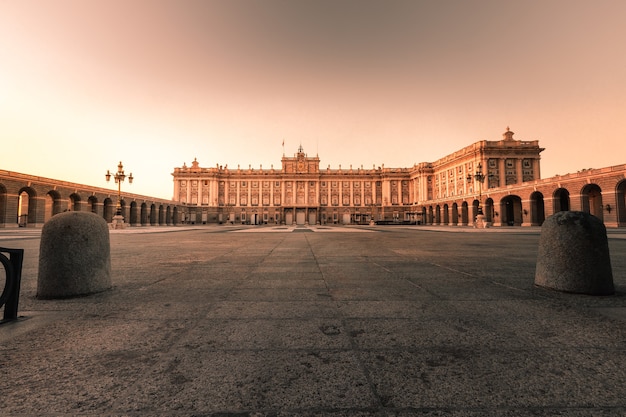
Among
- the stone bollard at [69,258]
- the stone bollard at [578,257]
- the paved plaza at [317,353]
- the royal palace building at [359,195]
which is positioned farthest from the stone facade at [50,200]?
the stone bollard at [578,257]

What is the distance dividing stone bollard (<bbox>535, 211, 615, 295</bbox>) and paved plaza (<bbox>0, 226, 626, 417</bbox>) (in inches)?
8.7

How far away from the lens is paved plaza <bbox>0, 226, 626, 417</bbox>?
1484 mm

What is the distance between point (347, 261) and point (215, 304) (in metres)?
3.95

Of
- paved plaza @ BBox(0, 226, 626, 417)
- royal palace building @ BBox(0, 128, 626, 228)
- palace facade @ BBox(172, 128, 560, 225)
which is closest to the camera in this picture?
paved plaza @ BBox(0, 226, 626, 417)

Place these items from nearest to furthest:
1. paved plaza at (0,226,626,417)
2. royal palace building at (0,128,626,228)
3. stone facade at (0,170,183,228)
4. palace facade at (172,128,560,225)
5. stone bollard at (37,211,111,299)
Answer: paved plaza at (0,226,626,417), stone bollard at (37,211,111,299), stone facade at (0,170,183,228), royal palace building at (0,128,626,228), palace facade at (172,128,560,225)

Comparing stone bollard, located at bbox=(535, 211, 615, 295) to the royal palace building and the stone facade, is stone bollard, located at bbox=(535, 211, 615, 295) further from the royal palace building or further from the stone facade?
the stone facade

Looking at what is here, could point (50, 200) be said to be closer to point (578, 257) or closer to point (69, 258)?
point (69, 258)

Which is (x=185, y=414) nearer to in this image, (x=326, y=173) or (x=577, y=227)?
(x=577, y=227)

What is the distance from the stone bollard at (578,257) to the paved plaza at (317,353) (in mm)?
221

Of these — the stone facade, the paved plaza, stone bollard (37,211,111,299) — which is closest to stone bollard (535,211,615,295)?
the paved plaza

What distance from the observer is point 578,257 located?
150 inches

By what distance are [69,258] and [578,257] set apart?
671cm

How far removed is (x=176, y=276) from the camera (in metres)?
4.98

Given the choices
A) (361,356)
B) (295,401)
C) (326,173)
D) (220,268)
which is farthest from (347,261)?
(326,173)
